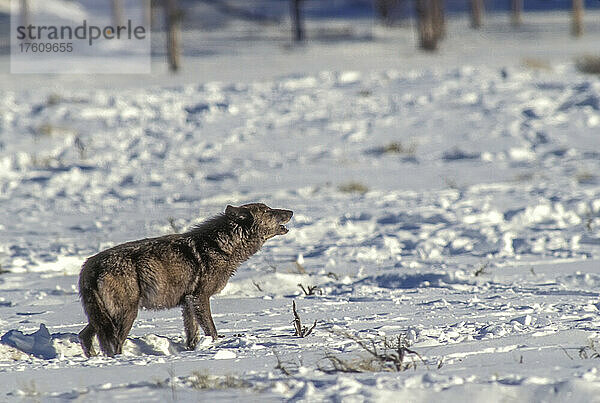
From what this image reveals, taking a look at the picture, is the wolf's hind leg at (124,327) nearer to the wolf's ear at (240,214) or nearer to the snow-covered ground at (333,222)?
the snow-covered ground at (333,222)

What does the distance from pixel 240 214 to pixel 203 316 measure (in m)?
0.97

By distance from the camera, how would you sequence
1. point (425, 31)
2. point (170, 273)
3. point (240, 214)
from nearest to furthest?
point (170, 273)
point (240, 214)
point (425, 31)

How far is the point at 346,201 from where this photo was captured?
1200cm

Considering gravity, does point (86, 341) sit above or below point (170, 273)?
below

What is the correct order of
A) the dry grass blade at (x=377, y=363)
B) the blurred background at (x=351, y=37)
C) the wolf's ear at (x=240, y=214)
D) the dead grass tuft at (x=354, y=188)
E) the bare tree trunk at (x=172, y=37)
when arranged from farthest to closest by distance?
1. the bare tree trunk at (x=172, y=37)
2. the blurred background at (x=351, y=37)
3. the dead grass tuft at (x=354, y=188)
4. the wolf's ear at (x=240, y=214)
5. the dry grass blade at (x=377, y=363)

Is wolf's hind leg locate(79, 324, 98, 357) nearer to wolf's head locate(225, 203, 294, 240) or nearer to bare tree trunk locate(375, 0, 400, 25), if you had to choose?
wolf's head locate(225, 203, 294, 240)

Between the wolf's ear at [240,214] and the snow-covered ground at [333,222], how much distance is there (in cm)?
77

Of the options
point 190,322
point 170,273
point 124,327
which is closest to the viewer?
point 124,327

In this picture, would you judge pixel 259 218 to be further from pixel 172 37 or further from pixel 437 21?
pixel 437 21

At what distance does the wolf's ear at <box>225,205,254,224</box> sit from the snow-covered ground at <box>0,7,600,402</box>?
0.77 metres

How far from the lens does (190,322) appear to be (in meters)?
5.78

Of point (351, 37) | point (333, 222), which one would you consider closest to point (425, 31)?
point (351, 37)

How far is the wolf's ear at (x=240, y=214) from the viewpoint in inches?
250

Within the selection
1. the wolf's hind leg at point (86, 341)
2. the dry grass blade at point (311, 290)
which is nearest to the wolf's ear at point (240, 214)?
the dry grass blade at point (311, 290)
